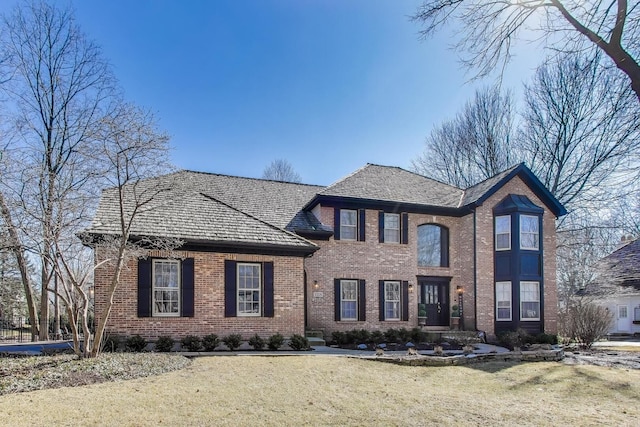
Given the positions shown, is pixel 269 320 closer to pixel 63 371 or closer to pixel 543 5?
pixel 63 371

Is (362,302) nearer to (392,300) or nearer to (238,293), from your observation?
(392,300)

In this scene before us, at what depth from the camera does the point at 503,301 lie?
17734 millimetres

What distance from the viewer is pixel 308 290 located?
16312 millimetres

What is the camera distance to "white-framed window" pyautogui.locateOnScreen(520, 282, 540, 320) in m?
17.6

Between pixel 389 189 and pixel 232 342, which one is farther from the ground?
pixel 389 189

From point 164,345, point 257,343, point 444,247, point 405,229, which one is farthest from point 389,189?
point 164,345

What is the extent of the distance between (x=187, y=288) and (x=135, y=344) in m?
2.13

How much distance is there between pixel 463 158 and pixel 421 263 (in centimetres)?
1443

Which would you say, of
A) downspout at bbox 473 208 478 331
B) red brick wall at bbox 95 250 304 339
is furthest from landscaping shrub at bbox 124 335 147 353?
downspout at bbox 473 208 478 331

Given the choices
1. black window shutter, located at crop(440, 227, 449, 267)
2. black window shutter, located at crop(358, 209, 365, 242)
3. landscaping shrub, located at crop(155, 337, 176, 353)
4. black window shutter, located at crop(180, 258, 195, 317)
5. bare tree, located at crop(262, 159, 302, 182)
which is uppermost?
bare tree, located at crop(262, 159, 302, 182)

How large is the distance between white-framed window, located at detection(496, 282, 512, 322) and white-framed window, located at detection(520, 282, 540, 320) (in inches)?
19.0

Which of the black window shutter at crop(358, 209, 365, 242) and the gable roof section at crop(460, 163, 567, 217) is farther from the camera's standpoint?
the gable roof section at crop(460, 163, 567, 217)

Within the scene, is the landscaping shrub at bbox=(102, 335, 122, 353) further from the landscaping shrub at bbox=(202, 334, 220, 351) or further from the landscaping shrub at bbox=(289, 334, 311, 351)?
the landscaping shrub at bbox=(289, 334, 311, 351)

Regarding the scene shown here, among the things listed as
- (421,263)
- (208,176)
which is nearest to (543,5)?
(421,263)
